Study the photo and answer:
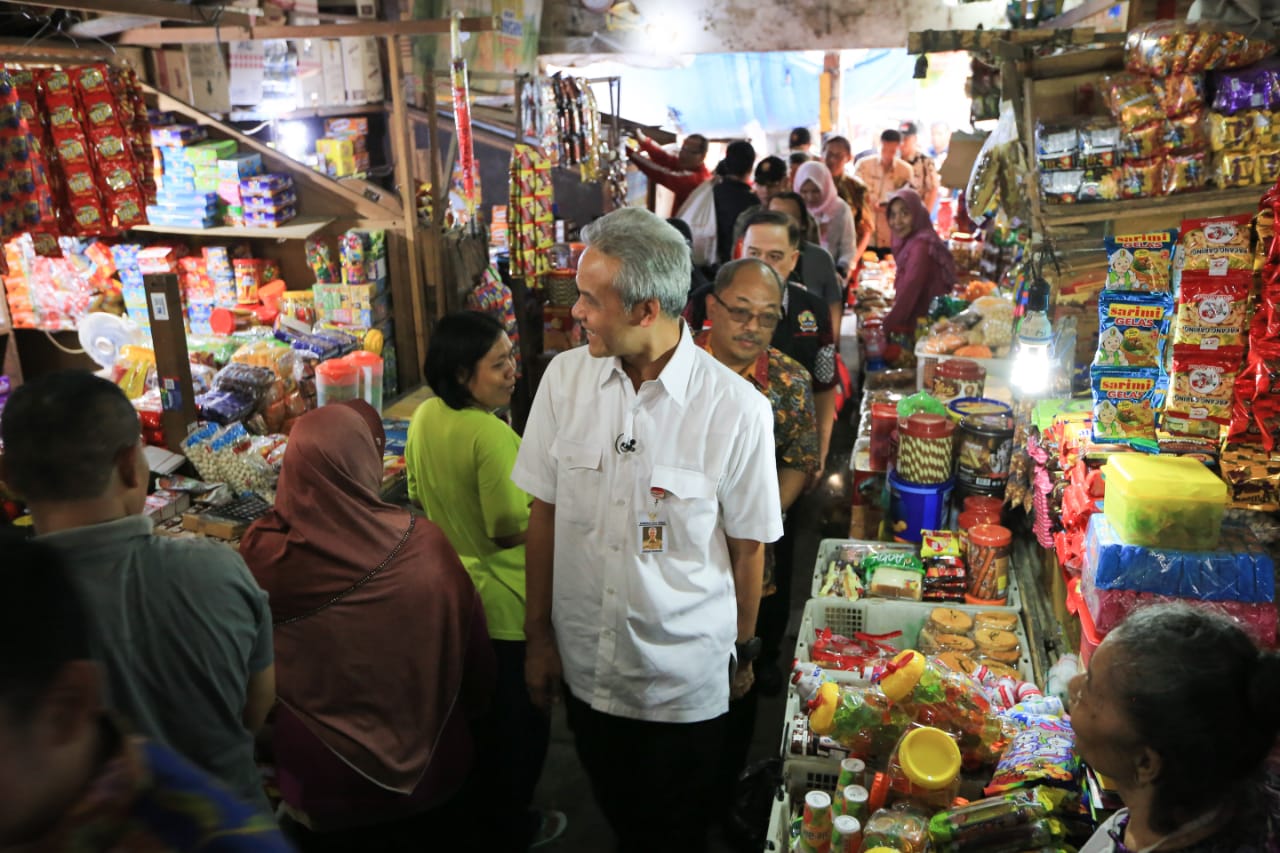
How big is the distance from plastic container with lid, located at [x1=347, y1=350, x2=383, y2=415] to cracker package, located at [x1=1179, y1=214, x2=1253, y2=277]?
337 cm

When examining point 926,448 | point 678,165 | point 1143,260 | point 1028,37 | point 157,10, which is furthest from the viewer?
point 678,165

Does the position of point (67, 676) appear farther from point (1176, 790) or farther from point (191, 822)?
point (1176, 790)

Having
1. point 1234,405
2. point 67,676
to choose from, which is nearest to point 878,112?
point 1234,405

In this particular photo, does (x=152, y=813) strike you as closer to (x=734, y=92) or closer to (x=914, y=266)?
(x=914, y=266)

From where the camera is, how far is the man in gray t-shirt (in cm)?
157

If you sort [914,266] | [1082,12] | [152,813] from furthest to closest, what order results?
[914,266] < [1082,12] < [152,813]

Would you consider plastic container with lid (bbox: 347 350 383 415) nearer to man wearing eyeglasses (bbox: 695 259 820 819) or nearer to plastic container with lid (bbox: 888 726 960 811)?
man wearing eyeglasses (bbox: 695 259 820 819)

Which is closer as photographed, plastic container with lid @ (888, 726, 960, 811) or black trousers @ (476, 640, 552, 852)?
plastic container with lid @ (888, 726, 960, 811)

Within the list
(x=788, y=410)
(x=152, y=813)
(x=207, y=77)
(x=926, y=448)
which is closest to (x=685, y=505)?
(x=788, y=410)

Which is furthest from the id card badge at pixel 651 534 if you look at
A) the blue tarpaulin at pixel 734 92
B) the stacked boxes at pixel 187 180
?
the blue tarpaulin at pixel 734 92

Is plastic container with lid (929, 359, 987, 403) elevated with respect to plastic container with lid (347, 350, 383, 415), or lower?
lower

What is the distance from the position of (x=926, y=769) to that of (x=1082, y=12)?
3.98 meters

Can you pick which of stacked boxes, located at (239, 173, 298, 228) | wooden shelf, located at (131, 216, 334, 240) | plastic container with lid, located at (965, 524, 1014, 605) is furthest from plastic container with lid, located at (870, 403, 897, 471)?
stacked boxes, located at (239, 173, 298, 228)

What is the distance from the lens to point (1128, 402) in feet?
8.64
